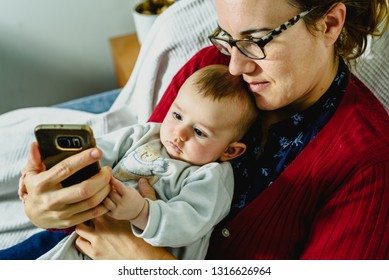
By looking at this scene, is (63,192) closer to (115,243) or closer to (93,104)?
(115,243)

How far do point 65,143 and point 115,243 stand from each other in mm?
277

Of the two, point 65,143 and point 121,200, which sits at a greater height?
point 65,143

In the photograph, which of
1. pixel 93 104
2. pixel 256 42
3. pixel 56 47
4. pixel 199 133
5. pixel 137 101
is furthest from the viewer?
pixel 56 47

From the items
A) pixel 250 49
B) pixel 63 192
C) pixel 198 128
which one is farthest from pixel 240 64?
pixel 63 192

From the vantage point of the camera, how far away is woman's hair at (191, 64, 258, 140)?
94cm

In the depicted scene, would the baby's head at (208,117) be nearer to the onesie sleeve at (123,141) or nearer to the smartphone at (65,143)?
the onesie sleeve at (123,141)

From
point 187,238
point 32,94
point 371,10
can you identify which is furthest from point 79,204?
point 32,94

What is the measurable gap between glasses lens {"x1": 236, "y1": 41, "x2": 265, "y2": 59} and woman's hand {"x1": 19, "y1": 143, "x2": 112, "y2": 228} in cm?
34

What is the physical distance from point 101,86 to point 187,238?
1.77 metres

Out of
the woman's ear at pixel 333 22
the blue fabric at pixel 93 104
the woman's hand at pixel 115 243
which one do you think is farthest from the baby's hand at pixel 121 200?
the blue fabric at pixel 93 104

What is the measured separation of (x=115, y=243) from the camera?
93 cm

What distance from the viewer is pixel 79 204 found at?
0.78 metres

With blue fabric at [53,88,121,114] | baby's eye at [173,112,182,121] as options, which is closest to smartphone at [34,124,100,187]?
baby's eye at [173,112,182,121]
